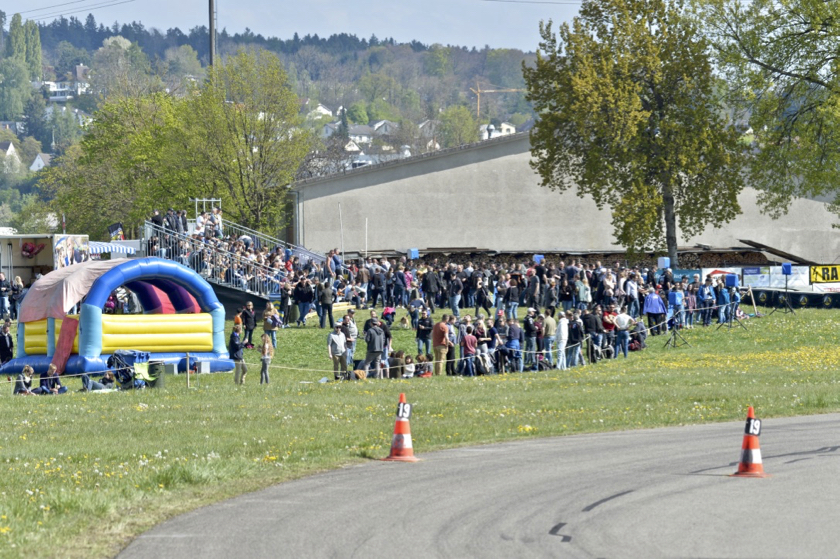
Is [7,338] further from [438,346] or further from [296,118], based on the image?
[296,118]

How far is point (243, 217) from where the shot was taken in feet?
213

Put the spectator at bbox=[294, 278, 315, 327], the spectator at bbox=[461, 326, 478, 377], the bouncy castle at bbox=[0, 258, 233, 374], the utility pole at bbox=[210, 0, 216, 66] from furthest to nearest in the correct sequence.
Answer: the utility pole at bbox=[210, 0, 216, 66] → the spectator at bbox=[294, 278, 315, 327] → the bouncy castle at bbox=[0, 258, 233, 374] → the spectator at bbox=[461, 326, 478, 377]

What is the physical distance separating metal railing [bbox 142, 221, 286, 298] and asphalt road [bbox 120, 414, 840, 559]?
26.5 m

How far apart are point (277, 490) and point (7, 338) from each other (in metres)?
22.5

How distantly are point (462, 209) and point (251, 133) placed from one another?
42.1 feet

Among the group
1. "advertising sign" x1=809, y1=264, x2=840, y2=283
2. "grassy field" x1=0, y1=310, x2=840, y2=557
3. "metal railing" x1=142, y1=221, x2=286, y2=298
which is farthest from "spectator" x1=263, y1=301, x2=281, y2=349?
"advertising sign" x1=809, y1=264, x2=840, y2=283

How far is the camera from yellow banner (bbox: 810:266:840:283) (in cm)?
3997

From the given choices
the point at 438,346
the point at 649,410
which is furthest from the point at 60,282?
the point at 649,410

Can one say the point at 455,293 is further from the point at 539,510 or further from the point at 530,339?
the point at 539,510

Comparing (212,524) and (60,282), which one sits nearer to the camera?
(212,524)

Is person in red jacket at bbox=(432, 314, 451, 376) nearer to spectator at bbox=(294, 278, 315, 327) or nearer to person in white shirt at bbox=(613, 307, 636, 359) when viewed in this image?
person in white shirt at bbox=(613, 307, 636, 359)

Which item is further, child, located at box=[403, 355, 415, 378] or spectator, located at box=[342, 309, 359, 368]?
spectator, located at box=[342, 309, 359, 368]

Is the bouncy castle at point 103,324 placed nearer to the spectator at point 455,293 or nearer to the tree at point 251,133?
the spectator at point 455,293

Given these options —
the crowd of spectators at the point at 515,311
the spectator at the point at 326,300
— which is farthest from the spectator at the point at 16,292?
the spectator at the point at 326,300
